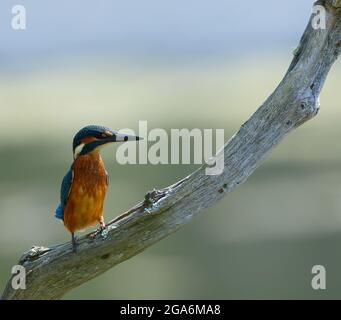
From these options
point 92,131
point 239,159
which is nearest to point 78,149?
point 92,131

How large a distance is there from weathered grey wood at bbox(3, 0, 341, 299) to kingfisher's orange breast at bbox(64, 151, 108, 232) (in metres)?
0.15

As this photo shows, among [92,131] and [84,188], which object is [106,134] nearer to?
[92,131]

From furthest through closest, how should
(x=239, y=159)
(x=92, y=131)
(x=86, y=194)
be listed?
(x=86, y=194) < (x=92, y=131) < (x=239, y=159)

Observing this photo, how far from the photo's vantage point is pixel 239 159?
3.56 m

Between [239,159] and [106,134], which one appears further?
[106,134]

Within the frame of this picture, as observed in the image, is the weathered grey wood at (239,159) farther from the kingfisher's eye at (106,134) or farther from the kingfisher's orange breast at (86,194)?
the kingfisher's eye at (106,134)

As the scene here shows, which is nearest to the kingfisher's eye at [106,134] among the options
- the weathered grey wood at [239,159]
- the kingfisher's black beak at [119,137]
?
the kingfisher's black beak at [119,137]

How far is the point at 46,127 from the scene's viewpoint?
16328 millimetres

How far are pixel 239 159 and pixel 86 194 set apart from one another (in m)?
0.55

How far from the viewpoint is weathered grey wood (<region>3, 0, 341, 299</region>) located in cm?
355

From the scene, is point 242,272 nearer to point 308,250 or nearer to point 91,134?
point 308,250

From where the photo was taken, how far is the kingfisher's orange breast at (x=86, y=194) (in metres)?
3.76
